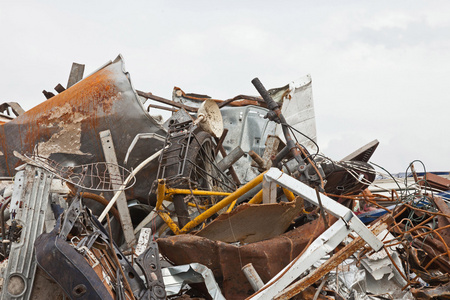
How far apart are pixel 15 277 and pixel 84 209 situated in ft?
1.65

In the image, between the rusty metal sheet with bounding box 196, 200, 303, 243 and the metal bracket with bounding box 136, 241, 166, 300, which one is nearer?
the metal bracket with bounding box 136, 241, 166, 300

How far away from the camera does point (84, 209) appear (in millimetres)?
2930

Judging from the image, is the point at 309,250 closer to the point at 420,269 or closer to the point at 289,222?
the point at 289,222

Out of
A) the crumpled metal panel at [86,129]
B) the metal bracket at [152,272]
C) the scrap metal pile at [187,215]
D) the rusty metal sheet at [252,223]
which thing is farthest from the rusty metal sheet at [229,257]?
the crumpled metal panel at [86,129]

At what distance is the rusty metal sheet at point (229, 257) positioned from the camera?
12.0 ft

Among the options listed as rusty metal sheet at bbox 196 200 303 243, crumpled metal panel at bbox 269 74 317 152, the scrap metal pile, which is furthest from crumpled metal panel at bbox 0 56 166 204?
crumpled metal panel at bbox 269 74 317 152

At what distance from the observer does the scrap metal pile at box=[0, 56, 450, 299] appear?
2846mm

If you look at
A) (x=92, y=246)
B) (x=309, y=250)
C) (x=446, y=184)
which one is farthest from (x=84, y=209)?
(x=446, y=184)

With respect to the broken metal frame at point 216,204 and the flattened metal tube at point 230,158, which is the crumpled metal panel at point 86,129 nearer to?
the flattened metal tube at point 230,158

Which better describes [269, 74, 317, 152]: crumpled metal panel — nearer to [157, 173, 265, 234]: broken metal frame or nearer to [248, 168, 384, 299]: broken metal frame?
[157, 173, 265, 234]: broken metal frame

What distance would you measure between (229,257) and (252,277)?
0.37 meters

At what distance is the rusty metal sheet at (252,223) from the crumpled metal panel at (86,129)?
182 centimetres

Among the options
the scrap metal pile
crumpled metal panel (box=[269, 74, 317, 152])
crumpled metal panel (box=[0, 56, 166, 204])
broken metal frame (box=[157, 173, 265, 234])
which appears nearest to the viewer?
the scrap metal pile

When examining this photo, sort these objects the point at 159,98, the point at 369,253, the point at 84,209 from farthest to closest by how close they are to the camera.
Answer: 1. the point at 159,98
2. the point at 369,253
3. the point at 84,209
